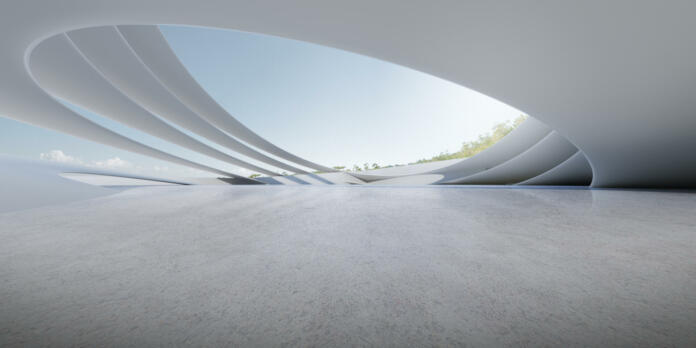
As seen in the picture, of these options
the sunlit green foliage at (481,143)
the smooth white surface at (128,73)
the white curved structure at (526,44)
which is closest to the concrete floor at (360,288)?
the white curved structure at (526,44)

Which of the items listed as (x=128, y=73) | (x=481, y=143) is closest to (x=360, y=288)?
(x=128, y=73)

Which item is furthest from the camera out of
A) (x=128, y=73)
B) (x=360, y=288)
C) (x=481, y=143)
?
(x=481, y=143)

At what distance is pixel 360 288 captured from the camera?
1069 mm

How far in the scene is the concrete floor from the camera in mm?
788

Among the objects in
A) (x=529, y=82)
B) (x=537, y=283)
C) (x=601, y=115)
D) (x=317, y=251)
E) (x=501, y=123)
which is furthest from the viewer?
(x=501, y=123)

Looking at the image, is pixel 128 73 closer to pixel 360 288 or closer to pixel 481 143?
pixel 360 288

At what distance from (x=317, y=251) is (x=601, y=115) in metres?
5.42

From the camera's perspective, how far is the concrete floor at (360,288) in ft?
2.59

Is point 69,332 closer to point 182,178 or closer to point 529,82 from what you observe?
point 529,82

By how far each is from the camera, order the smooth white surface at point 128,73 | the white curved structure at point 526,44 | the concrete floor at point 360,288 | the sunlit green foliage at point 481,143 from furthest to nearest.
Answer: the sunlit green foliage at point 481,143
the smooth white surface at point 128,73
the white curved structure at point 526,44
the concrete floor at point 360,288

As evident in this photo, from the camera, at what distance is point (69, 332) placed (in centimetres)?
82

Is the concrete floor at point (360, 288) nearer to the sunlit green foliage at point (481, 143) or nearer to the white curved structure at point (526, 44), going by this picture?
the white curved structure at point (526, 44)

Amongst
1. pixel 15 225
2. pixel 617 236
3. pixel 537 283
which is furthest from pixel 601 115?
pixel 15 225

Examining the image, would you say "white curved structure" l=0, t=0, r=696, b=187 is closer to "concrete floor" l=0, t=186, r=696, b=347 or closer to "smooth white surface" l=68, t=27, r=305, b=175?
"smooth white surface" l=68, t=27, r=305, b=175
